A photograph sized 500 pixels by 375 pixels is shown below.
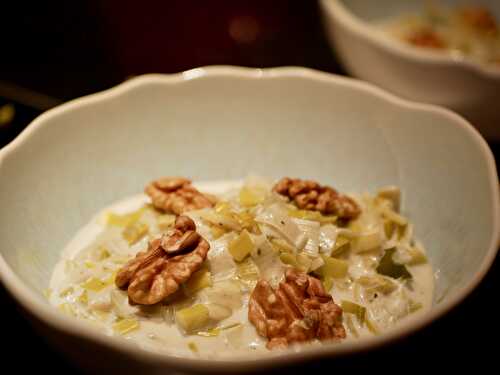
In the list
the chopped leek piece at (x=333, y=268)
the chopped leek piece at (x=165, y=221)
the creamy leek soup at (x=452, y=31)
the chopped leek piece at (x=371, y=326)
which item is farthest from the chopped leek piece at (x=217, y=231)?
the creamy leek soup at (x=452, y=31)

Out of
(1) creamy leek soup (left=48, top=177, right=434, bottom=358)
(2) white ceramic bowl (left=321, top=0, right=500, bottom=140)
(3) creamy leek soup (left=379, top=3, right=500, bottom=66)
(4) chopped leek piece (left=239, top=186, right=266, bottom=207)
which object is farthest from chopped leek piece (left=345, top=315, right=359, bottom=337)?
→ (3) creamy leek soup (left=379, top=3, right=500, bottom=66)

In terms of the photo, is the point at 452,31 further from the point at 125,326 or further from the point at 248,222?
the point at 125,326

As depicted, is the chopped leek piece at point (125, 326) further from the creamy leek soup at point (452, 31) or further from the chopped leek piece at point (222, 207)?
the creamy leek soup at point (452, 31)

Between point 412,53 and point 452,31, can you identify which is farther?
point 452,31

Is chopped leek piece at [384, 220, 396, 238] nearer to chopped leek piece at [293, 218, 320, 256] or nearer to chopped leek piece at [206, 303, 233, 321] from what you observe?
chopped leek piece at [293, 218, 320, 256]

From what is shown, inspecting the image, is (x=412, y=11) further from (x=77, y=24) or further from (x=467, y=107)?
(x=77, y=24)

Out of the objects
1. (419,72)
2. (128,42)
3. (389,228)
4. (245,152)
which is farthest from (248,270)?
(128,42)
